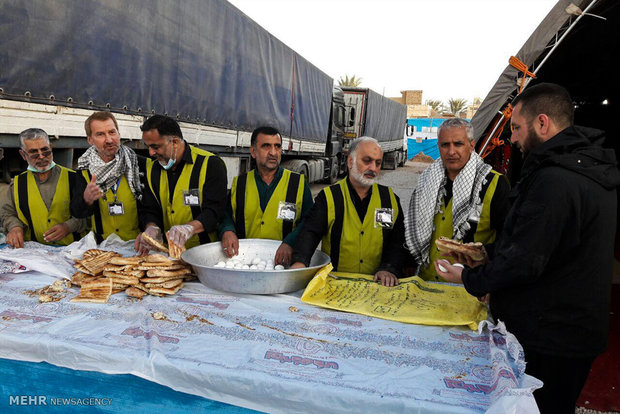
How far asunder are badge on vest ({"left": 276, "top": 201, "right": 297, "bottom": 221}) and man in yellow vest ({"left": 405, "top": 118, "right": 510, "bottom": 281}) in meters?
0.80

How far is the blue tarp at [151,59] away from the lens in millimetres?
3463

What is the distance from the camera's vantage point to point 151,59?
16.5 feet

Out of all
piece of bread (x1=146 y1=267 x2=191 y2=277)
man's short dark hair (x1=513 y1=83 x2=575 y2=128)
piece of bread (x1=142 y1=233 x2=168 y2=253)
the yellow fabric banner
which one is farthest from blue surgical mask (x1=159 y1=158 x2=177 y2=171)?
man's short dark hair (x1=513 y1=83 x2=575 y2=128)

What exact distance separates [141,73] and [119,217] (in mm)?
2414

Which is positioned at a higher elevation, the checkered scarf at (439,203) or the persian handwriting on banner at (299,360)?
the checkered scarf at (439,203)

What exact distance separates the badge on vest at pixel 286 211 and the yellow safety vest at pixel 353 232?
1.13 feet

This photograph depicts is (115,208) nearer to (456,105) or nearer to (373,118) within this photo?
(373,118)

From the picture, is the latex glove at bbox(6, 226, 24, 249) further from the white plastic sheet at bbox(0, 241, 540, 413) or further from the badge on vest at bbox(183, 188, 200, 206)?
the badge on vest at bbox(183, 188, 200, 206)

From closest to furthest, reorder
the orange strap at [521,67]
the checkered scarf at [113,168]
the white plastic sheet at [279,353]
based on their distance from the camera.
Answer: the white plastic sheet at [279,353], the checkered scarf at [113,168], the orange strap at [521,67]

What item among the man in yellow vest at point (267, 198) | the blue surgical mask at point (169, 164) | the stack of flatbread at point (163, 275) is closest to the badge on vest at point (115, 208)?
the blue surgical mask at point (169, 164)

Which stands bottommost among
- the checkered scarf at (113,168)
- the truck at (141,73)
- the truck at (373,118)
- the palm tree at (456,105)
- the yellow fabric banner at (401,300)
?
the yellow fabric banner at (401,300)

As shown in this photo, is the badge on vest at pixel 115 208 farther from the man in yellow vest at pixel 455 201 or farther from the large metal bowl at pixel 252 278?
the man in yellow vest at pixel 455 201

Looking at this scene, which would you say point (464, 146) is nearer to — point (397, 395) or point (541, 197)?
point (541, 197)

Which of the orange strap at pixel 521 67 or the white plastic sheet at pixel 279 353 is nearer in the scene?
the white plastic sheet at pixel 279 353
